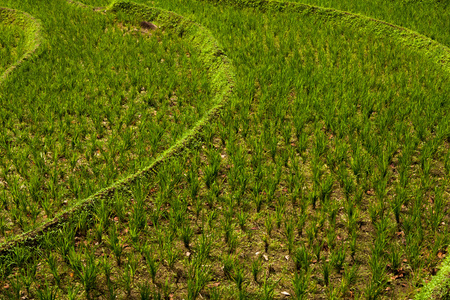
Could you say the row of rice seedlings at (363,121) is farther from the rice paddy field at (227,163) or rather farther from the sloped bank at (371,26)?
the sloped bank at (371,26)

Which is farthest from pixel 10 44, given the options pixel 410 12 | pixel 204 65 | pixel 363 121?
pixel 410 12

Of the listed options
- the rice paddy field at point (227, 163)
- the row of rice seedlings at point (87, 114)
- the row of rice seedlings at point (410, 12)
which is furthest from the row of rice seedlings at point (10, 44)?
the row of rice seedlings at point (410, 12)

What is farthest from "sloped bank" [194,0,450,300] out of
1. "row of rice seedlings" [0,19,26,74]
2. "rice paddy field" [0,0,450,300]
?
"row of rice seedlings" [0,19,26,74]

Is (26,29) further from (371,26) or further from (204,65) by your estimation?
(371,26)

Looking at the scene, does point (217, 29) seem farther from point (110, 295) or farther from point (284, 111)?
point (110, 295)

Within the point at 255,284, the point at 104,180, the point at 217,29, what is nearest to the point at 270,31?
the point at 217,29

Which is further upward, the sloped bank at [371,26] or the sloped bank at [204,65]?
the sloped bank at [371,26]

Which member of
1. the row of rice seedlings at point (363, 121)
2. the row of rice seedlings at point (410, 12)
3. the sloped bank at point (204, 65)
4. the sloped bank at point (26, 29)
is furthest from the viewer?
the row of rice seedlings at point (410, 12)
